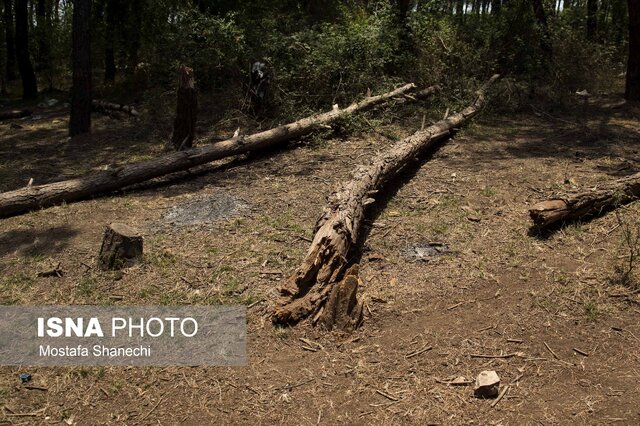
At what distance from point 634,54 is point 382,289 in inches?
349

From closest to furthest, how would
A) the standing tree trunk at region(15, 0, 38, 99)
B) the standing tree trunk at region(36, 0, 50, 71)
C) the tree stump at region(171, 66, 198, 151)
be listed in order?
the tree stump at region(171, 66, 198, 151), the standing tree trunk at region(15, 0, 38, 99), the standing tree trunk at region(36, 0, 50, 71)

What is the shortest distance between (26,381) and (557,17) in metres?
13.2

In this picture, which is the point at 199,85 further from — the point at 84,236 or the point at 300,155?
the point at 84,236

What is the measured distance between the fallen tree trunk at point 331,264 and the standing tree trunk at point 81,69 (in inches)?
276

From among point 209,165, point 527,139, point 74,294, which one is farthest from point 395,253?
point 527,139

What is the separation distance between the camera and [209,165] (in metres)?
8.52

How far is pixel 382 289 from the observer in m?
4.79

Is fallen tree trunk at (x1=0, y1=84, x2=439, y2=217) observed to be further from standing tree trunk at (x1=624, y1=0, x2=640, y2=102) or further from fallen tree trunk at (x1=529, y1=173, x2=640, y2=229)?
standing tree trunk at (x1=624, y1=0, x2=640, y2=102)

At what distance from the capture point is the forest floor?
11.6 feet

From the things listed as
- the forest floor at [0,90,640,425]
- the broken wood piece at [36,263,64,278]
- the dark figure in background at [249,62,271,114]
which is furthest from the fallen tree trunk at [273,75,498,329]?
the dark figure in background at [249,62,271,114]

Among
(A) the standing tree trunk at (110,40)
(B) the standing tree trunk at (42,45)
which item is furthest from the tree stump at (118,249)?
(B) the standing tree trunk at (42,45)

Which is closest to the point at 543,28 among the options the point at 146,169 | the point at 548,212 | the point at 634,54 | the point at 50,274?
the point at 634,54

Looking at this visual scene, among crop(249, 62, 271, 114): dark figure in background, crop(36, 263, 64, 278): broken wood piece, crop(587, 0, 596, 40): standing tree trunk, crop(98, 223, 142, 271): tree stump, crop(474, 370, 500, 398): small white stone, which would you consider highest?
crop(587, 0, 596, 40): standing tree trunk

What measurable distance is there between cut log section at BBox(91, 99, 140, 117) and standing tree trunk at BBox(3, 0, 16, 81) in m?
8.66
